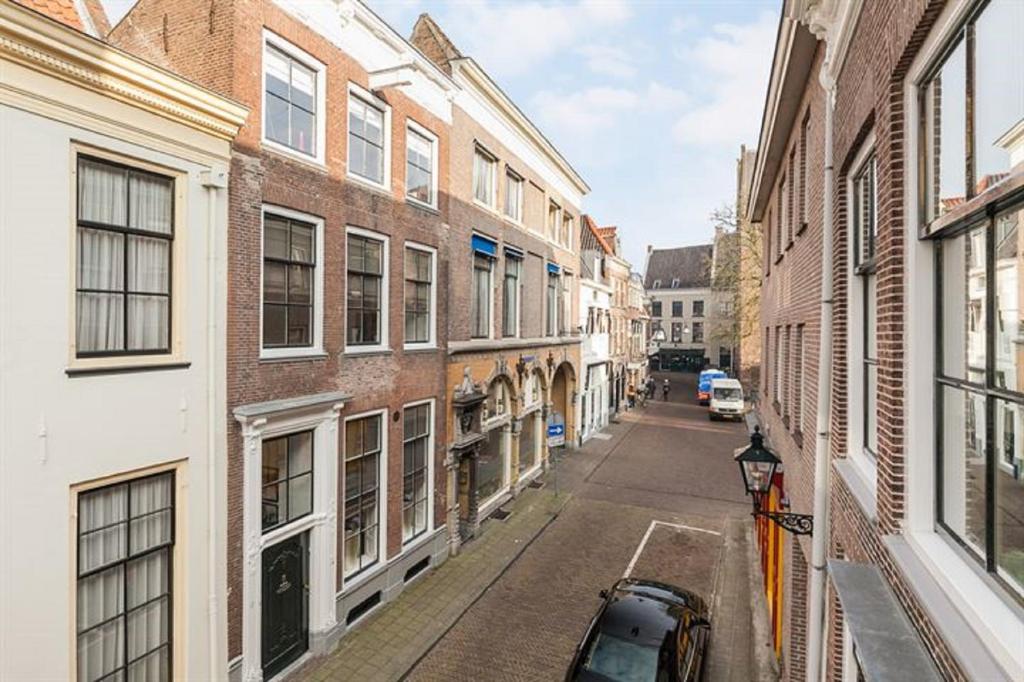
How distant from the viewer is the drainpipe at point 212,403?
314 inches

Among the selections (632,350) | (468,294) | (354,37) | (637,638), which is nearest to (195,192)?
(354,37)

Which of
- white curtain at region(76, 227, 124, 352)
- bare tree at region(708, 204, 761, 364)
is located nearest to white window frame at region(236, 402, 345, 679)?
white curtain at region(76, 227, 124, 352)

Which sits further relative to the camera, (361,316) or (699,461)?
(699,461)

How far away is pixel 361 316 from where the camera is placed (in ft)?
36.4

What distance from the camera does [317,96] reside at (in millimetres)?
9977

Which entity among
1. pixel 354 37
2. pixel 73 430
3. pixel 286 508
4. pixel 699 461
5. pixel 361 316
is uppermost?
pixel 354 37

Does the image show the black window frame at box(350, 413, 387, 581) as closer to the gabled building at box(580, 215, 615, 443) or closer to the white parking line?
the white parking line

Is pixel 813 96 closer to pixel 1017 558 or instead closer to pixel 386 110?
pixel 1017 558

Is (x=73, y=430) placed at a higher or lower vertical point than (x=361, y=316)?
lower

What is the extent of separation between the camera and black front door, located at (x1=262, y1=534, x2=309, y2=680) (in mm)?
9180

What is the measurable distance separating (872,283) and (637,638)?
588cm

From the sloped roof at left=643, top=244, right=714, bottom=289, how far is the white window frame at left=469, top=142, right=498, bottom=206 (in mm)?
50307

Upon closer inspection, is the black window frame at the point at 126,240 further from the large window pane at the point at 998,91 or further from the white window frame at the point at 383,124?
the large window pane at the point at 998,91

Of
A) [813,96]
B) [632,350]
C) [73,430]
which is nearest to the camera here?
[73,430]
